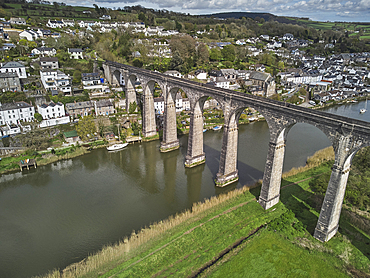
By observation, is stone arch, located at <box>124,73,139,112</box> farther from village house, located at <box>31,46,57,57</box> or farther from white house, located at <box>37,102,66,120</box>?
village house, located at <box>31,46,57,57</box>

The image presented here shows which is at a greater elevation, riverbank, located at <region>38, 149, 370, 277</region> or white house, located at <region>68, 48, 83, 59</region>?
white house, located at <region>68, 48, 83, 59</region>

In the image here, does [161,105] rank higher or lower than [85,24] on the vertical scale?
lower

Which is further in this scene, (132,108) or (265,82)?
(265,82)

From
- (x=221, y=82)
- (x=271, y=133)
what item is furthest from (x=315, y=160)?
(x=221, y=82)

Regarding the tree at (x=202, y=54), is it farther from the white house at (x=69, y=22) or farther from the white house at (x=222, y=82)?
the white house at (x=69, y=22)

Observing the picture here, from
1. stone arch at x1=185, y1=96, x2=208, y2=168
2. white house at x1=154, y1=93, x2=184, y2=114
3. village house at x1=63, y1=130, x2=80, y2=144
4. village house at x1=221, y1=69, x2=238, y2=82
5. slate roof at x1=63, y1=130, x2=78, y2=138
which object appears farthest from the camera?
village house at x1=221, y1=69, x2=238, y2=82

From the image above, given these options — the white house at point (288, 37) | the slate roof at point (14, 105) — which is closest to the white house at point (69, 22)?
the slate roof at point (14, 105)

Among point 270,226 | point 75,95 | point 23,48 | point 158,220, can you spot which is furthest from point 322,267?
point 23,48

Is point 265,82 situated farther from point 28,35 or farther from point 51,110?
point 28,35

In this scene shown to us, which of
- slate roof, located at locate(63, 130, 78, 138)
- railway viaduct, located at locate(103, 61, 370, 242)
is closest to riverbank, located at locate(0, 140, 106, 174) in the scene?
slate roof, located at locate(63, 130, 78, 138)
